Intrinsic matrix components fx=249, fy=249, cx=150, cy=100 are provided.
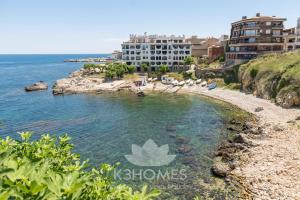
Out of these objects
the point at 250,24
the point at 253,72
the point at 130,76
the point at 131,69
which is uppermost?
the point at 250,24

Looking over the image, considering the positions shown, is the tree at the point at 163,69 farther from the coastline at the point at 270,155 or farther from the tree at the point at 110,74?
the coastline at the point at 270,155

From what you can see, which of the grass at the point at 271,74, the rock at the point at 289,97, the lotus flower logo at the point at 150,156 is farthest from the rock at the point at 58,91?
the rock at the point at 289,97

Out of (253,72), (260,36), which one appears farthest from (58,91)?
(260,36)

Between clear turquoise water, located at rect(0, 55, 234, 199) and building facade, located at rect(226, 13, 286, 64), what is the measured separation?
2605cm

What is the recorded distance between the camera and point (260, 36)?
266 feet

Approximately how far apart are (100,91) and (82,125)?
123ft

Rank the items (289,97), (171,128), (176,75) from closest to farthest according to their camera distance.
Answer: (171,128) → (289,97) → (176,75)

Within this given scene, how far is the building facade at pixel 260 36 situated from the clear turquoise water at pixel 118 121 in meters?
26.0

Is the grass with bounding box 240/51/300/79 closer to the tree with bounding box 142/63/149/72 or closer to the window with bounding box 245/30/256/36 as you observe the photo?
the window with bounding box 245/30/256/36

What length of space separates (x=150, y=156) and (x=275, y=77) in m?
42.3

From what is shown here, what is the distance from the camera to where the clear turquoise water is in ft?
127

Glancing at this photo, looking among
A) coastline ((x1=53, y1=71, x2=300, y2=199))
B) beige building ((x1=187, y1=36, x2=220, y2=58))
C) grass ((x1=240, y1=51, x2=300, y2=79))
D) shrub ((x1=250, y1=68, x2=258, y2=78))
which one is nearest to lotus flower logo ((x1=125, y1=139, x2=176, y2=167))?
coastline ((x1=53, y1=71, x2=300, y2=199))

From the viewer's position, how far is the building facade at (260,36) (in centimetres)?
8069

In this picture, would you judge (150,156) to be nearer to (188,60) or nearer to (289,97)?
(289,97)
